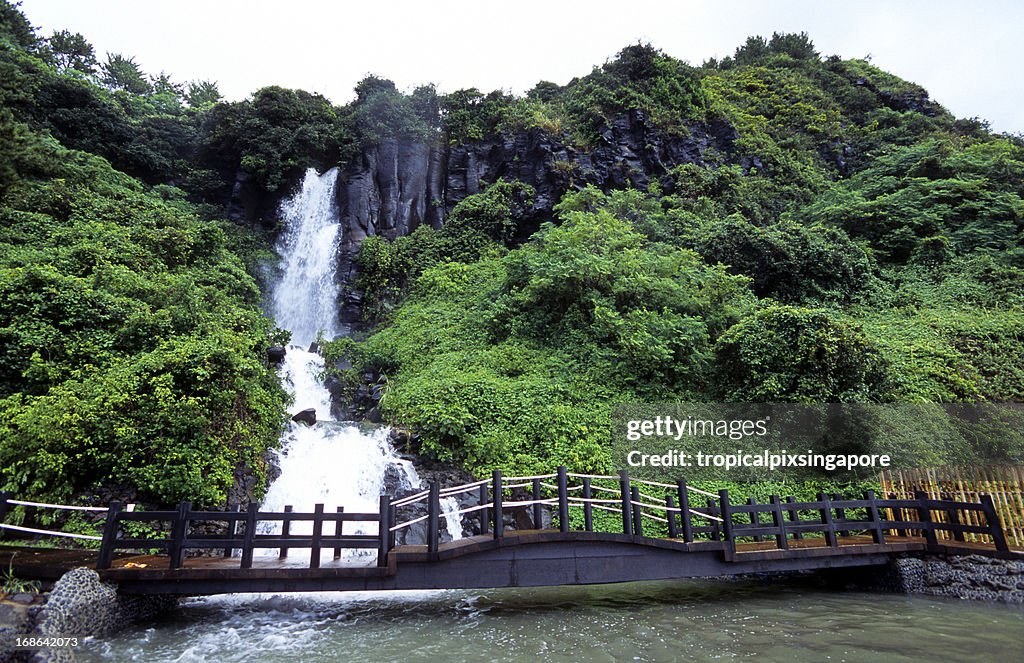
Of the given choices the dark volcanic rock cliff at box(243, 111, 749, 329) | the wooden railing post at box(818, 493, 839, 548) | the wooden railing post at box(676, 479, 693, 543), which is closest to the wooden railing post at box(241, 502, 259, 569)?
the wooden railing post at box(676, 479, 693, 543)

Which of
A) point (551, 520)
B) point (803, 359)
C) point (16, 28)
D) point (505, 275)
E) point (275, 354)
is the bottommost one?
point (551, 520)

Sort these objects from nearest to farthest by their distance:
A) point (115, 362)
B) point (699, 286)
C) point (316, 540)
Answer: point (316, 540) < point (115, 362) < point (699, 286)

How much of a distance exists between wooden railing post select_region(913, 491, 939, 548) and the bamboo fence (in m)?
0.35

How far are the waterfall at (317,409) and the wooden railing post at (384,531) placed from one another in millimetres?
A: 2435

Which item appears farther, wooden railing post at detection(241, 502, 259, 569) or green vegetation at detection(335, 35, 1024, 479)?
green vegetation at detection(335, 35, 1024, 479)

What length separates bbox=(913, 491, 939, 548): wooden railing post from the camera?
9.96 metres

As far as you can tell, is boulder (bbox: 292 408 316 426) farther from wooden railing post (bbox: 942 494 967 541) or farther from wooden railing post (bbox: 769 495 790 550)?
wooden railing post (bbox: 942 494 967 541)

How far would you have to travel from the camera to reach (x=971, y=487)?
10758mm

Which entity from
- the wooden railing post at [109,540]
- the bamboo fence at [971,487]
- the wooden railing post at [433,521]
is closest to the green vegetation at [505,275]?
the bamboo fence at [971,487]

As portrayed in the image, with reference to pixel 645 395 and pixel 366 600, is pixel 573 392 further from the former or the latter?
pixel 366 600

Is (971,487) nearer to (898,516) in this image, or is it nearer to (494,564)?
(898,516)

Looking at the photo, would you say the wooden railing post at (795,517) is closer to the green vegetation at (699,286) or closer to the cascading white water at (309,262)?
the green vegetation at (699,286)

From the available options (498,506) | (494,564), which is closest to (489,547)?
(494,564)

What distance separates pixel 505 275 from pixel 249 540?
14.5m
